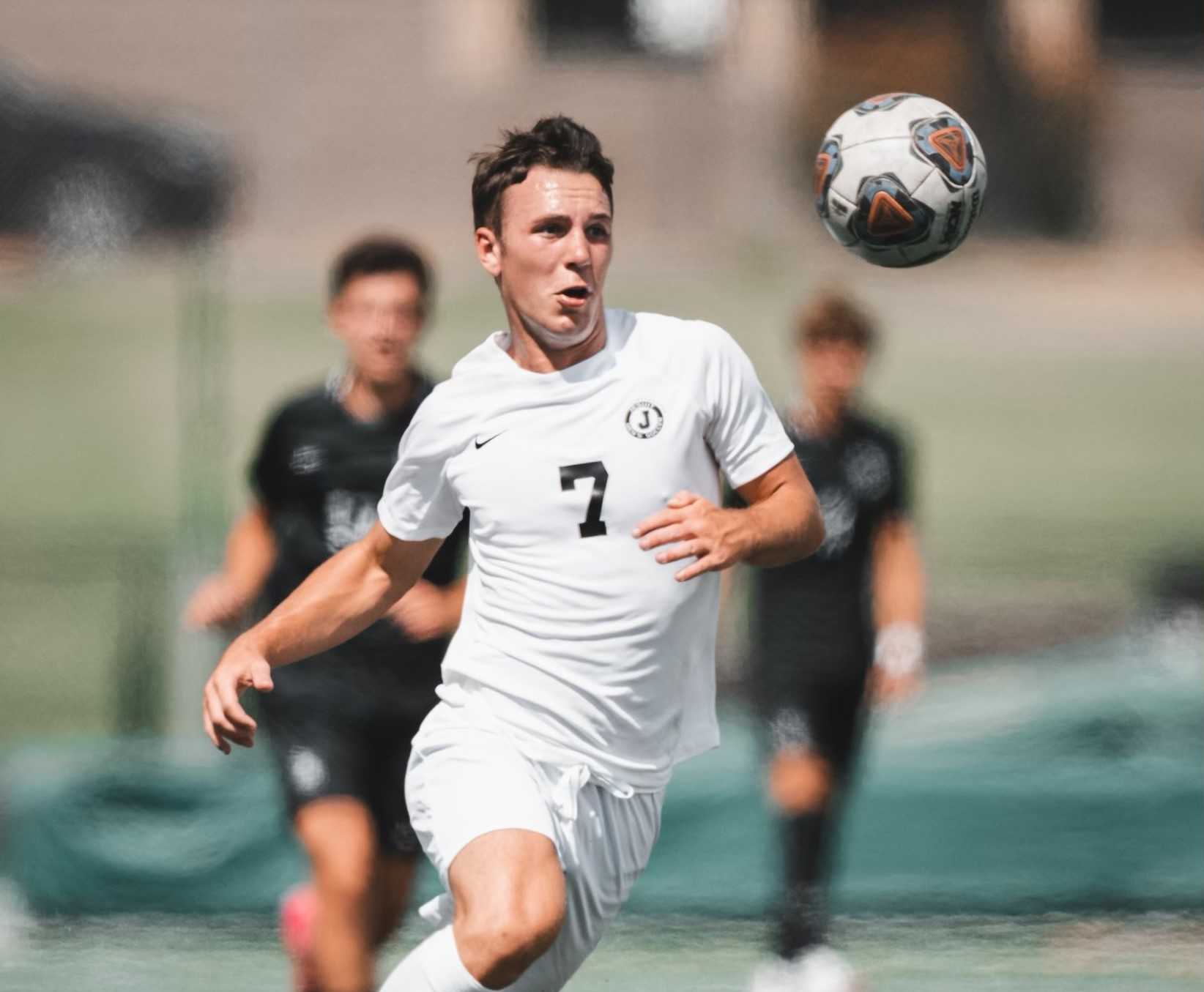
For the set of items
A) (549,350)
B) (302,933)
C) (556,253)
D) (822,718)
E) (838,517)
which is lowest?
(302,933)

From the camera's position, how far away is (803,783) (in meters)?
5.23

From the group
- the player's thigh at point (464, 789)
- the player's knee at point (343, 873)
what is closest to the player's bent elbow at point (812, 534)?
the player's thigh at point (464, 789)

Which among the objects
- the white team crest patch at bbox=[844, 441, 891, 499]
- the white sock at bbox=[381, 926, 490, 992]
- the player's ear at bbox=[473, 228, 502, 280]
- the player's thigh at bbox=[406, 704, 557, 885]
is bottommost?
the white sock at bbox=[381, 926, 490, 992]

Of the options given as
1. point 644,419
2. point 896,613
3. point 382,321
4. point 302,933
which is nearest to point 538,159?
point 644,419

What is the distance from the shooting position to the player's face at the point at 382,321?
429 cm

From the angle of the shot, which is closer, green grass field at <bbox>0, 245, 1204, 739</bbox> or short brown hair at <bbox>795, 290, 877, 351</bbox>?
short brown hair at <bbox>795, 290, 877, 351</bbox>

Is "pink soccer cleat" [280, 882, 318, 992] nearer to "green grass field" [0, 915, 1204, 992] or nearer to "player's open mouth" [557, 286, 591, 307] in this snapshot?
"green grass field" [0, 915, 1204, 992]

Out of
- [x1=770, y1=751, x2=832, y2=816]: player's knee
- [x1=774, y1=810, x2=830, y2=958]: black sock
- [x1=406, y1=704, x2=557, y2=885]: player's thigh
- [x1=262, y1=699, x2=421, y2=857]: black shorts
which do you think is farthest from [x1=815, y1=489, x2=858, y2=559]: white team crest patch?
[x1=406, y1=704, x2=557, y2=885]: player's thigh

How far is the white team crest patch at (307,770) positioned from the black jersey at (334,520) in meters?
0.14

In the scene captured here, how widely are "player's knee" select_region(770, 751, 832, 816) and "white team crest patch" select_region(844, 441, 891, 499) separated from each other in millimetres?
734

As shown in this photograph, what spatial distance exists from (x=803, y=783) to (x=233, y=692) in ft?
8.07

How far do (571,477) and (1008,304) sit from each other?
6373 millimetres

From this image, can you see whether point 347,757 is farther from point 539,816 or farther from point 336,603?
point 539,816

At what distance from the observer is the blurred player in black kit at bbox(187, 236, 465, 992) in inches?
163
